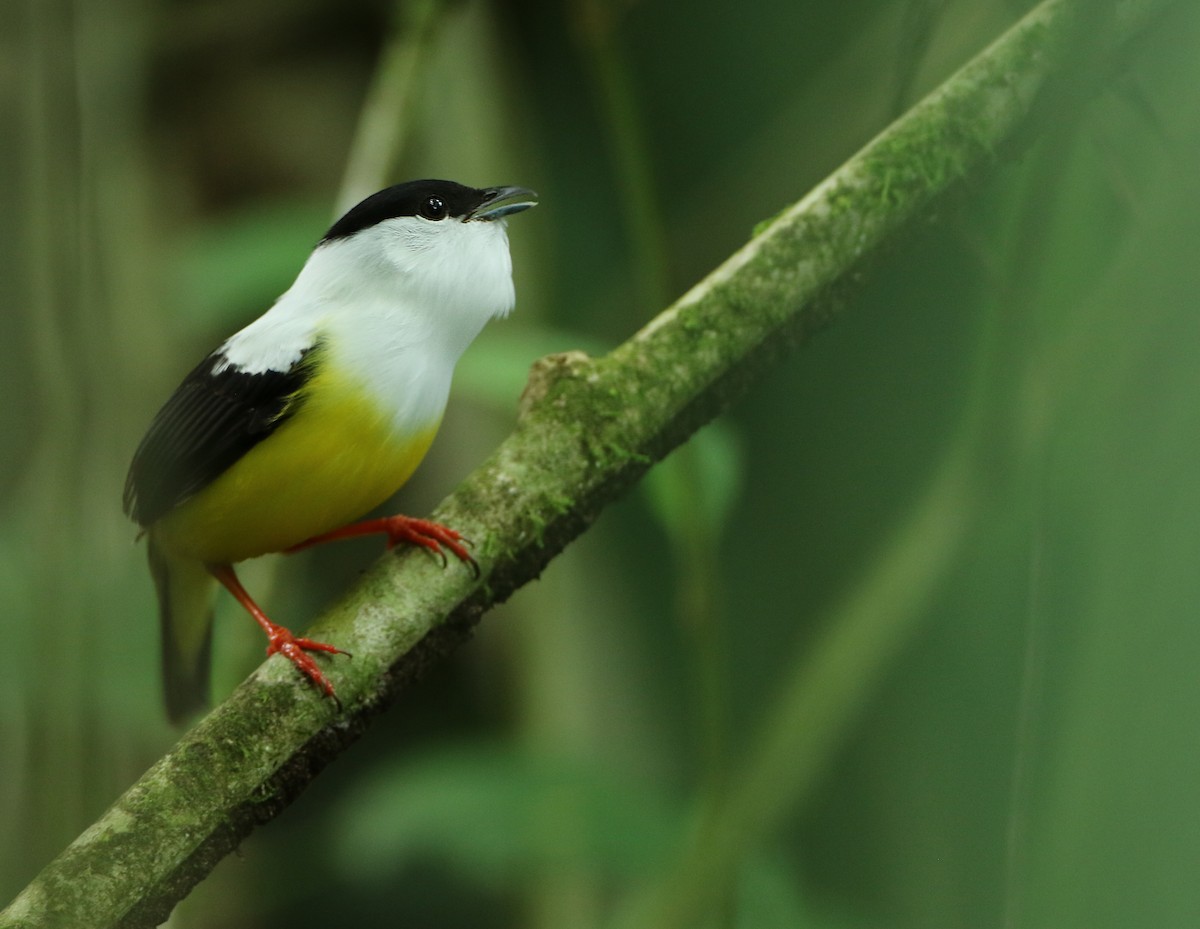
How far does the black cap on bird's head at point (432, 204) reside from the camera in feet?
3.22

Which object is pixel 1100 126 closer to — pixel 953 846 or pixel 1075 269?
pixel 1075 269

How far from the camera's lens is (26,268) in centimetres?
83

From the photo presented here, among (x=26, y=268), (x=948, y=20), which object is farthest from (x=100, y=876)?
(x=948, y=20)

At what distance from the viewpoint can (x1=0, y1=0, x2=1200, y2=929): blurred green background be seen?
1.78ft

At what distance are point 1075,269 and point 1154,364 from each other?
0.68 ft

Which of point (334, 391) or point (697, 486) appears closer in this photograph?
point (334, 391)

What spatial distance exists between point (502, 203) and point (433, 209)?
0.06 meters

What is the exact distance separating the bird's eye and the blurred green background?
0.53ft

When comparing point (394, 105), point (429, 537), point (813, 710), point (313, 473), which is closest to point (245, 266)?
point (394, 105)

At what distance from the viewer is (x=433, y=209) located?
1.01 metres

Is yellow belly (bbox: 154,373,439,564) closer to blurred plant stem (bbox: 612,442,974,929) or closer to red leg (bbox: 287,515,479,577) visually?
red leg (bbox: 287,515,479,577)

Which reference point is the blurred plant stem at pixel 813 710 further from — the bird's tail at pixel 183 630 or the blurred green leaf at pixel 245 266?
the blurred green leaf at pixel 245 266

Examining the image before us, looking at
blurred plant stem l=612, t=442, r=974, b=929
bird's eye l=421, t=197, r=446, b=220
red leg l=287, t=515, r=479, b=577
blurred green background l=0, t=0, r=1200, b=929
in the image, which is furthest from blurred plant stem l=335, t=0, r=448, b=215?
blurred plant stem l=612, t=442, r=974, b=929

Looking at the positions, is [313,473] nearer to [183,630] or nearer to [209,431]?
[209,431]
